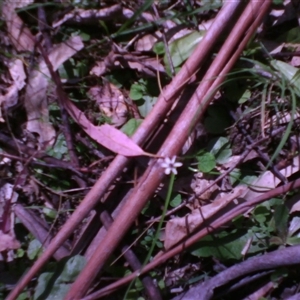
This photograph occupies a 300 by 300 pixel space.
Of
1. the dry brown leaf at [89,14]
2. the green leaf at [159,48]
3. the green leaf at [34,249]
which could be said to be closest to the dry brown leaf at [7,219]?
the green leaf at [34,249]

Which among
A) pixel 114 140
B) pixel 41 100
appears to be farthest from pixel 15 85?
pixel 114 140

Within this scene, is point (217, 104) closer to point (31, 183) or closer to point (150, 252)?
point (150, 252)

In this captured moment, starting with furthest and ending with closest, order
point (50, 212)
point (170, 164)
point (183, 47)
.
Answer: point (50, 212) < point (183, 47) < point (170, 164)

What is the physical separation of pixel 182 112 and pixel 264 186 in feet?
1.62

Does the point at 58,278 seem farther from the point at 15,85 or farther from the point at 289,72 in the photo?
the point at 289,72

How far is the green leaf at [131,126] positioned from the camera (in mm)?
2412

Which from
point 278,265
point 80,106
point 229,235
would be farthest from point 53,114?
point 278,265

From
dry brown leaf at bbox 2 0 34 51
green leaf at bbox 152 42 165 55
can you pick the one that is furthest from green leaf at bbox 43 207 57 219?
green leaf at bbox 152 42 165 55

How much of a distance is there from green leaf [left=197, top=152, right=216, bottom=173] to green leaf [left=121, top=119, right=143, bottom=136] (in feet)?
1.00

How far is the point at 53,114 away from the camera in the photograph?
253cm

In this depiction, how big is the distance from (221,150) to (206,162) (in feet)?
0.31

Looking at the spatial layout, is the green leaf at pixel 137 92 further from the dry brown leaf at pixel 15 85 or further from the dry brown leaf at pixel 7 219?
the dry brown leaf at pixel 7 219

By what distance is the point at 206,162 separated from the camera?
95.3 inches

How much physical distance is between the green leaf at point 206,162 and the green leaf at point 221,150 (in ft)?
0.12
